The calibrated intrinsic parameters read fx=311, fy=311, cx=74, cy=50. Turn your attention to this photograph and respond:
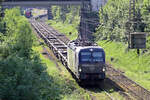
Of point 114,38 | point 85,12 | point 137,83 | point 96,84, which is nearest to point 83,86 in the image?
point 96,84

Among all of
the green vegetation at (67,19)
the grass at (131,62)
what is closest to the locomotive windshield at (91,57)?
the grass at (131,62)

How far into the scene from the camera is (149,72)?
25.7 metres

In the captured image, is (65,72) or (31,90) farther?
(65,72)

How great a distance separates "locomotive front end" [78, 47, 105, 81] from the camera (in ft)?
65.8

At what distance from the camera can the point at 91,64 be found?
2006 centimetres

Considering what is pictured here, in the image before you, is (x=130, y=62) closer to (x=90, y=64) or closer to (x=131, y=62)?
(x=131, y=62)

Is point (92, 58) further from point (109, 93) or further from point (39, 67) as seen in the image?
point (39, 67)

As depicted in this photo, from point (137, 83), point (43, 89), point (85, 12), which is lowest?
point (137, 83)

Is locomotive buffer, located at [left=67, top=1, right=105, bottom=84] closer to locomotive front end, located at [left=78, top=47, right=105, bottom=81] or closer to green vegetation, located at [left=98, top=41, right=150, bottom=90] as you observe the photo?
locomotive front end, located at [left=78, top=47, right=105, bottom=81]

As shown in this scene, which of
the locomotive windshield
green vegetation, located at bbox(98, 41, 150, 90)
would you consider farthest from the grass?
the locomotive windshield

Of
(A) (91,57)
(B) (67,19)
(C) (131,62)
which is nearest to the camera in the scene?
(A) (91,57)

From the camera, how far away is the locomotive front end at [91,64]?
789 inches

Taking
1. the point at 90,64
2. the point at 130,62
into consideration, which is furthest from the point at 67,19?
the point at 90,64

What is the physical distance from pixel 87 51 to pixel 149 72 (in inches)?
305
